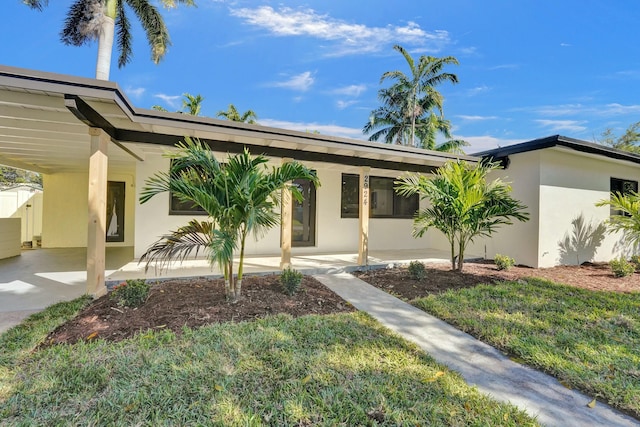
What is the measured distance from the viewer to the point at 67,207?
9578mm

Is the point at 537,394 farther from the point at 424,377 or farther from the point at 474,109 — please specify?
the point at 474,109

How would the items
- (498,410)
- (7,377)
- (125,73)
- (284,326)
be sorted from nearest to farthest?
(498,410) < (7,377) < (284,326) < (125,73)

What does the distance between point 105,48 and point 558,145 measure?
51.9 feet

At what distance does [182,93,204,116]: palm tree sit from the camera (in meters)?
20.0

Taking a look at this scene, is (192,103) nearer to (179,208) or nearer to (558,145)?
(179,208)

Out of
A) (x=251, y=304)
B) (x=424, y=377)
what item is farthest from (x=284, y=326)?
(x=424, y=377)

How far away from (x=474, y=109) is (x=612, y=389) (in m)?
23.8

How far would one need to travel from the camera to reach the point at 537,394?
7.51 ft

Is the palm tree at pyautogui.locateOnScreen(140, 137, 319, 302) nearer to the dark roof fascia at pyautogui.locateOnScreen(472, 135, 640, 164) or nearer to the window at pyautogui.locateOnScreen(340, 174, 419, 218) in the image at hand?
the window at pyautogui.locateOnScreen(340, 174, 419, 218)

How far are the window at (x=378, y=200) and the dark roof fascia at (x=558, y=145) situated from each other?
8.65 feet

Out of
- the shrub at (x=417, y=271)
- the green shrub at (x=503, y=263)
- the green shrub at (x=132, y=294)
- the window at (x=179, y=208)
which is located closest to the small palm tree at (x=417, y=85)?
the green shrub at (x=503, y=263)

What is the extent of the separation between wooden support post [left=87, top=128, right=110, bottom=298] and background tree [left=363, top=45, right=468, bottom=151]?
19.2 m

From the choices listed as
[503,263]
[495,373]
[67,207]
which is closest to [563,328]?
[495,373]

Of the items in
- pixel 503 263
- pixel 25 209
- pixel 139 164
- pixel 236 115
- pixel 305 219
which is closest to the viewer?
pixel 503 263
